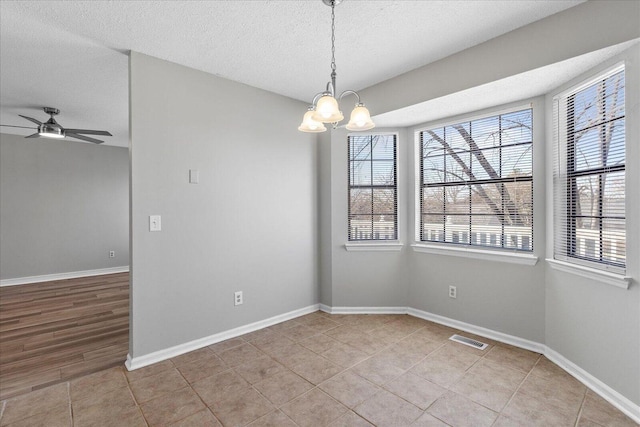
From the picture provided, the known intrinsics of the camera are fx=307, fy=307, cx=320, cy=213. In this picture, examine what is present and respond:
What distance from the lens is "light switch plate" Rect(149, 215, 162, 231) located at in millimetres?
2609

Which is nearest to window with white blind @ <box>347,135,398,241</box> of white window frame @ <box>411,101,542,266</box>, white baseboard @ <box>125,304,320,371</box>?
white window frame @ <box>411,101,542,266</box>

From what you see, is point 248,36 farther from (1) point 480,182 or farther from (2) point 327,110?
(1) point 480,182

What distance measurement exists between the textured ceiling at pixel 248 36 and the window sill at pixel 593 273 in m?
1.81

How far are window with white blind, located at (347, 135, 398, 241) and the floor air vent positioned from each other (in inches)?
48.9

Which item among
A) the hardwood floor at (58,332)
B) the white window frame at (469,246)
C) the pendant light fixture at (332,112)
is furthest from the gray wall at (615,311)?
the hardwood floor at (58,332)

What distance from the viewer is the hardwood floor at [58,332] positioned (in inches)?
96.5

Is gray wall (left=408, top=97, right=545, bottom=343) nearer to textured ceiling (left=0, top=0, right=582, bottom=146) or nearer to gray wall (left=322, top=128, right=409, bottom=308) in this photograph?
gray wall (left=322, top=128, right=409, bottom=308)

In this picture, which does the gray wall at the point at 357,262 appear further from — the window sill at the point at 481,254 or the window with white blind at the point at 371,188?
the window sill at the point at 481,254

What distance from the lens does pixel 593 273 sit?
2.18 meters

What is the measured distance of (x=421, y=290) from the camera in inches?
140

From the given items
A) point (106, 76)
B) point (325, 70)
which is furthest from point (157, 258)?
point (325, 70)

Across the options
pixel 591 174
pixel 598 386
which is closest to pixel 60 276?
pixel 598 386

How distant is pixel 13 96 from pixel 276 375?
4.35 m

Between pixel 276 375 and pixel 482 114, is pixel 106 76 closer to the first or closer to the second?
pixel 276 375
